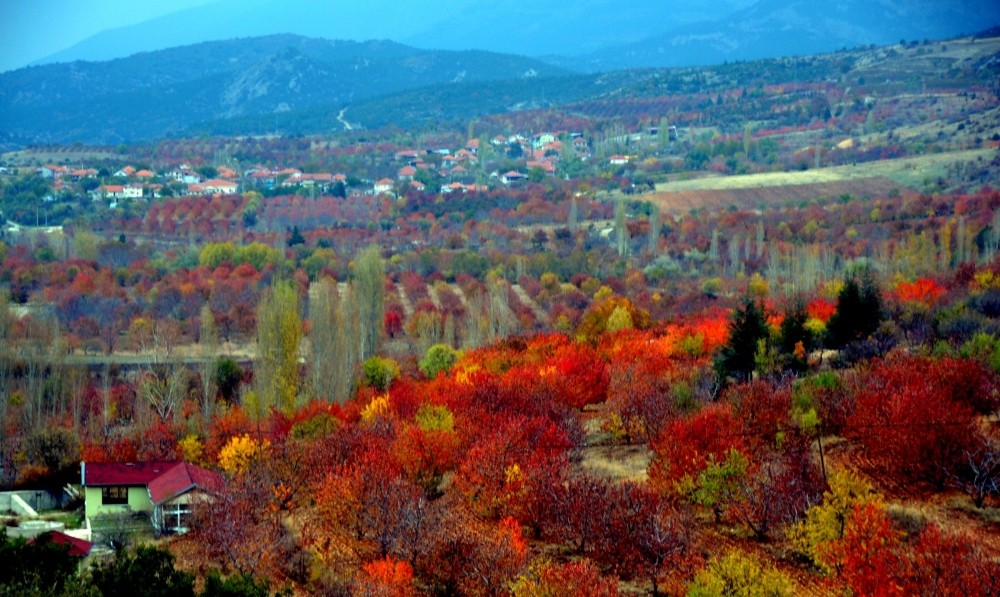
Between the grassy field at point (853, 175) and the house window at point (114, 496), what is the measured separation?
51.0 m

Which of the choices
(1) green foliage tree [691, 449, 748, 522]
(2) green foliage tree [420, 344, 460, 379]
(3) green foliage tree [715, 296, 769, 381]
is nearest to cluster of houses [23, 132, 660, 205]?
(2) green foliage tree [420, 344, 460, 379]

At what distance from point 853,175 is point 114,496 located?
5559cm

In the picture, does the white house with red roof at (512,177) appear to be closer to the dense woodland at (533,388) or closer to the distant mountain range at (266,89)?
the dense woodland at (533,388)

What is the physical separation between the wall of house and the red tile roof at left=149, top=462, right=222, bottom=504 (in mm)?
336

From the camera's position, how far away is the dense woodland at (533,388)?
15.5 meters

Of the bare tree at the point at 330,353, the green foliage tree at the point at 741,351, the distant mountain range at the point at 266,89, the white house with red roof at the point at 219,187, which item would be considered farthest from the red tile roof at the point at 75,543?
the distant mountain range at the point at 266,89

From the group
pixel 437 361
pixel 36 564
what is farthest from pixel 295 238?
pixel 36 564

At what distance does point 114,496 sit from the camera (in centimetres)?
2012

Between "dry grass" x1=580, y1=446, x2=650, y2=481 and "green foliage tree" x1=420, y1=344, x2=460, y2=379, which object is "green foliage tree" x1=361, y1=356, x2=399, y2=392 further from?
"dry grass" x1=580, y1=446, x2=650, y2=481

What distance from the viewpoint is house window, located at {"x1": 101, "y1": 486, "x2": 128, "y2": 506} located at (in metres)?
20.1

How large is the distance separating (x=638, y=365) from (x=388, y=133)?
8526 cm

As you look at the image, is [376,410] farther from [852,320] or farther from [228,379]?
[228,379]

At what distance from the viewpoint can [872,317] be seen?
26047 mm

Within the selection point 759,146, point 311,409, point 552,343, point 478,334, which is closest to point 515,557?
point 311,409
